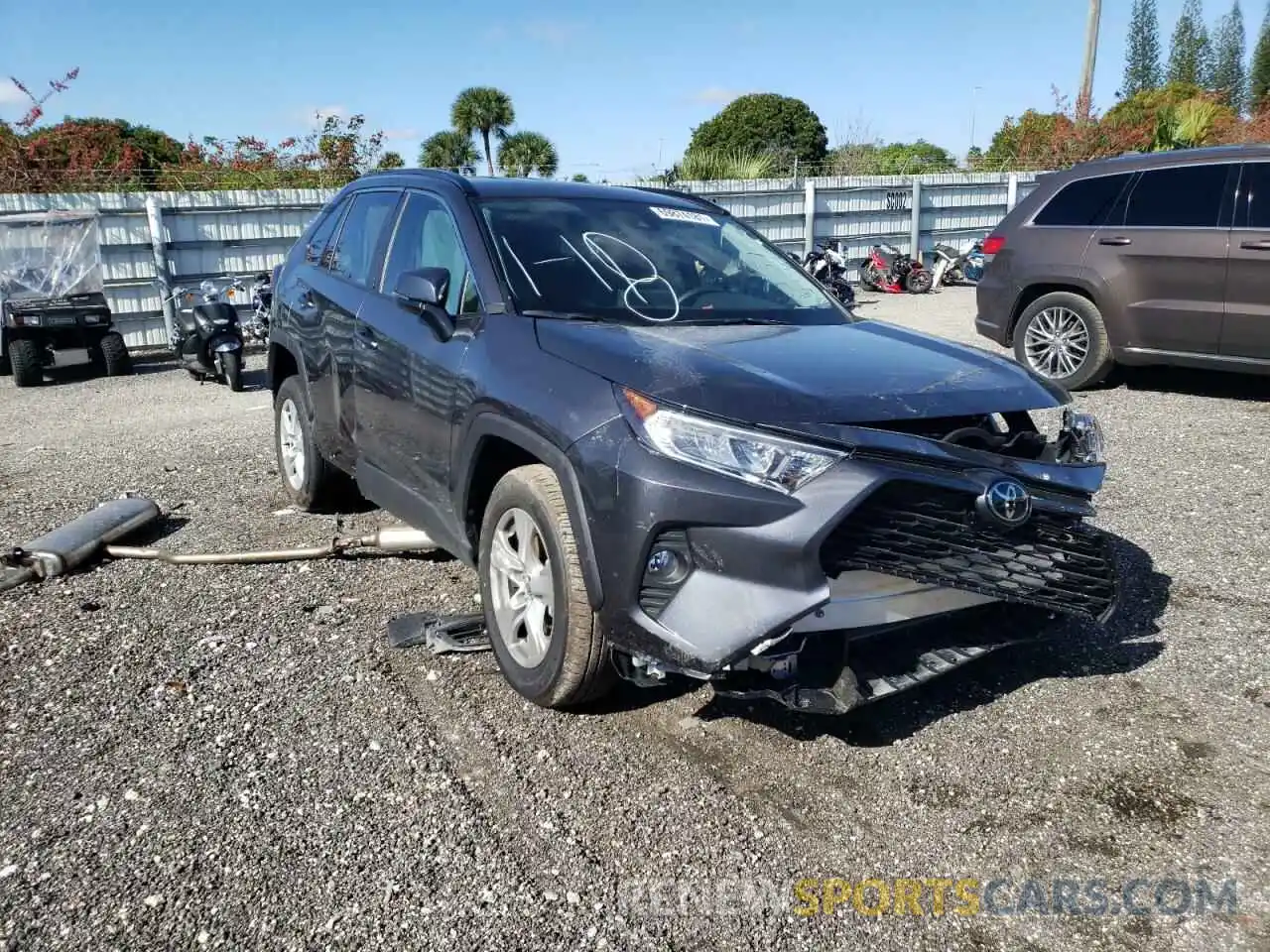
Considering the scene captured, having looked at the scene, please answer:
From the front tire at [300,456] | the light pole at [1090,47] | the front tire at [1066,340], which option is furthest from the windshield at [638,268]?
the light pole at [1090,47]

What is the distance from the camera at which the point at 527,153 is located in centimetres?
4794

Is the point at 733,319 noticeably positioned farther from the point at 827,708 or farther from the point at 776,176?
the point at 776,176

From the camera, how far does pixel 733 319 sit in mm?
3902

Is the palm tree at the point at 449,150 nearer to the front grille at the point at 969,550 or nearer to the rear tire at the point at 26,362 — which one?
the rear tire at the point at 26,362

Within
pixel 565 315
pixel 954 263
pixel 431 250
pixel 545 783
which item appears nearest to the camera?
pixel 545 783

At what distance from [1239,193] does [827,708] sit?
6703 millimetres

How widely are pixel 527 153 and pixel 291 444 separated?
4474 centimetres

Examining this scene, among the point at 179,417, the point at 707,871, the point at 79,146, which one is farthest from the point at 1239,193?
the point at 79,146

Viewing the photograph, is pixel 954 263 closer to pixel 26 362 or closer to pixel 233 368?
pixel 233 368

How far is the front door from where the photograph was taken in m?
3.81

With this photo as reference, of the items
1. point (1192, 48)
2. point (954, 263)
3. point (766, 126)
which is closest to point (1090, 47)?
point (954, 263)

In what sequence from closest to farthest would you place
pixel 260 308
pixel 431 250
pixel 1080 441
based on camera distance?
pixel 1080 441, pixel 431 250, pixel 260 308

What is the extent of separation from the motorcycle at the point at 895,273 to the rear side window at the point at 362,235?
47.4ft

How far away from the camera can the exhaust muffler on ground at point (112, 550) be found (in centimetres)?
483
